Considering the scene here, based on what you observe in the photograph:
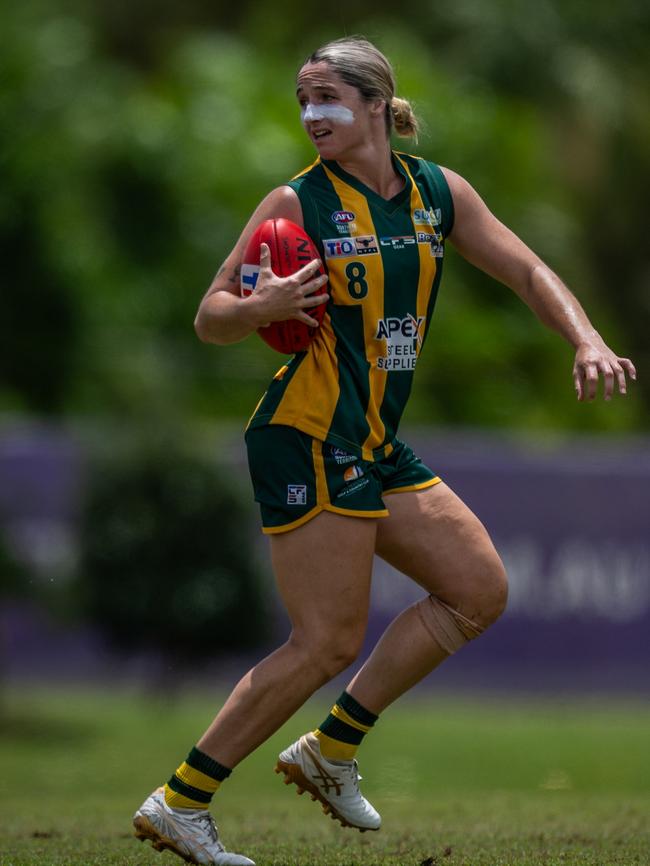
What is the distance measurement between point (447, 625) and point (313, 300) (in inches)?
49.2

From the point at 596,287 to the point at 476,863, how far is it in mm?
26174

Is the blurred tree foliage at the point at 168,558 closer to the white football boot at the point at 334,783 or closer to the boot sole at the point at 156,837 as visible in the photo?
the white football boot at the point at 334,783

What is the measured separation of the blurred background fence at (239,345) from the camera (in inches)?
612

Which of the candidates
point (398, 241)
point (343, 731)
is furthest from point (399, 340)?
point (343, 731)

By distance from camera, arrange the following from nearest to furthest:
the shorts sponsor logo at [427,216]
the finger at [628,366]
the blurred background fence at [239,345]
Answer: the finger at [628,366] → the shorts sponsor logo at [427,216] → the blurred background fence at [239,345]

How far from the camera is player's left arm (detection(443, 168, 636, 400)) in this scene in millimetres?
5855

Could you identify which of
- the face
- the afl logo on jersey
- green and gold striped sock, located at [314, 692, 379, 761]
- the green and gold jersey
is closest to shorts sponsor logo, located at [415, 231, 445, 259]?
the green and gold jersey

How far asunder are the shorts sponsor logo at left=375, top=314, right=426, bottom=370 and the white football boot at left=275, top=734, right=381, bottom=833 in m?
1.34

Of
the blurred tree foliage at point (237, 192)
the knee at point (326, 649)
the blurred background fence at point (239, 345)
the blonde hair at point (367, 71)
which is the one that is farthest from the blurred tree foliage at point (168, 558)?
the blonde hair at point (367, 71)

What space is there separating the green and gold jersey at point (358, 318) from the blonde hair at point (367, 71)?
29 centimetres

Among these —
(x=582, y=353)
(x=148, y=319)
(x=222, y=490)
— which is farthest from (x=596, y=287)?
(x=582, y=353)

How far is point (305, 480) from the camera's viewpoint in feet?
18.7

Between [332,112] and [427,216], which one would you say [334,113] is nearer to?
[332,112]

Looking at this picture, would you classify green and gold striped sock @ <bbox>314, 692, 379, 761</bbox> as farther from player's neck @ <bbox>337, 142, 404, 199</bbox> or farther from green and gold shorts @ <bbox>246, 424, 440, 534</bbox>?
player's neck @ <bbox>337, 142, 404, 199</bbox>
